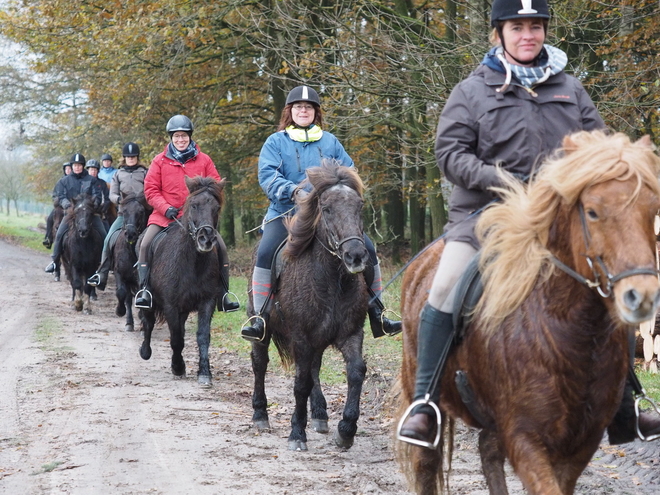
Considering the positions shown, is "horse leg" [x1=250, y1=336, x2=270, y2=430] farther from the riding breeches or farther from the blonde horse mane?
the blonde horse mane

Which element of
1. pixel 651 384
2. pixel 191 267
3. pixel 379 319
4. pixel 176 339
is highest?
pixel 191 267

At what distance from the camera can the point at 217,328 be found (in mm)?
15727

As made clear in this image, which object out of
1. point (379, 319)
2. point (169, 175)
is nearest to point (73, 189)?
point (169, 175)

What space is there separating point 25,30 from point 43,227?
32371 millimetres

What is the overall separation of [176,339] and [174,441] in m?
3.45

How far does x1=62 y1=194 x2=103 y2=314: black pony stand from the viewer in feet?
58.6

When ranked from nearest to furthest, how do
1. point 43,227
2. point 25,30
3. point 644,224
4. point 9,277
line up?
point 644,224 < point 25,30 < point 9,277 < point 43,227

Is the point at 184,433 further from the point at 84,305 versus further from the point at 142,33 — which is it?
the point at 142,33

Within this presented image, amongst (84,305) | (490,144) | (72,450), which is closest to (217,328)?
(84,305)

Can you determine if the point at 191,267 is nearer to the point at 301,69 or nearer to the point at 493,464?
the point at 301,69

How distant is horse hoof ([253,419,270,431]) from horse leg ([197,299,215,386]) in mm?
2141

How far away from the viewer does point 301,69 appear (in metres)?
15.7

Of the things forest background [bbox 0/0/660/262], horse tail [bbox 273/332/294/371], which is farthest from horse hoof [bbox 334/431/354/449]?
forest background [bbox 0/0/660/262]

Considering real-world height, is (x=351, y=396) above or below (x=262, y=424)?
above
